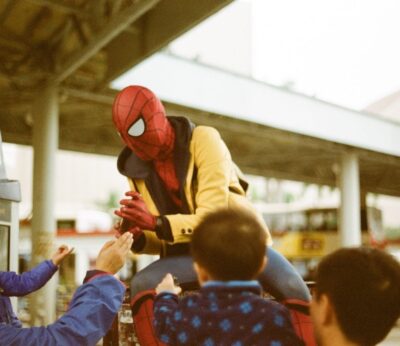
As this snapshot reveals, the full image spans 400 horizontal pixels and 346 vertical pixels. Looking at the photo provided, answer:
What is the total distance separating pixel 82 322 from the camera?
161 centimetres

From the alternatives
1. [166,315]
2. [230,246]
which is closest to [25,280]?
[166,315]

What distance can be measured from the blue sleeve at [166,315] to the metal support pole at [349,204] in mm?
17072

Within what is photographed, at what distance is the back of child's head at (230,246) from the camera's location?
1.74 metres

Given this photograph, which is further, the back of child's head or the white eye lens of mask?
the white eye lens of mask

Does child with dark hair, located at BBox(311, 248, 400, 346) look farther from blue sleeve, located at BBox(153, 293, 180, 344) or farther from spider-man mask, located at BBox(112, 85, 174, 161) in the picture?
spider-man mask, located at BBox(112, 85, 174, 161)

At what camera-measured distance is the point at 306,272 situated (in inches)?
787

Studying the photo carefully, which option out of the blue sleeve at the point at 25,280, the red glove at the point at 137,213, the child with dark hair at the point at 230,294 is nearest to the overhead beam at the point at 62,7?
the blue sleeve at the point at 25,280

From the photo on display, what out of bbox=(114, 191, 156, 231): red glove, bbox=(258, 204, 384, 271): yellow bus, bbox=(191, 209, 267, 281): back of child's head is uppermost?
bbox=(114, 191, 156, 231): red glove

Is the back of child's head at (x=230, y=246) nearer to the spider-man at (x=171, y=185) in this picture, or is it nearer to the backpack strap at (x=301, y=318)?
the spider-man at (x=171, y=185)

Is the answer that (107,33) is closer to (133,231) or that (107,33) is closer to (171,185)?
(171,185)

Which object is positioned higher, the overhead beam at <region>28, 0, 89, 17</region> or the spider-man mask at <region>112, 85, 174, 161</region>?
the overhead beam at <region>28, 0, 89, 17</region>

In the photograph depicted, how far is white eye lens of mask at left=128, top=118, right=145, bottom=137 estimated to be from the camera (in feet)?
8.21

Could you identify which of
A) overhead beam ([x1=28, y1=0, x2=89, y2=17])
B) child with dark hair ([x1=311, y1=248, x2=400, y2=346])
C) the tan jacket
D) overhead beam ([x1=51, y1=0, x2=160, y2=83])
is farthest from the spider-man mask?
overhead beam ([x1=28, y1=0, x2=89, y2=17])

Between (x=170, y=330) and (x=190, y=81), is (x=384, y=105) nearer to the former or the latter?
(x=190, y=81)
